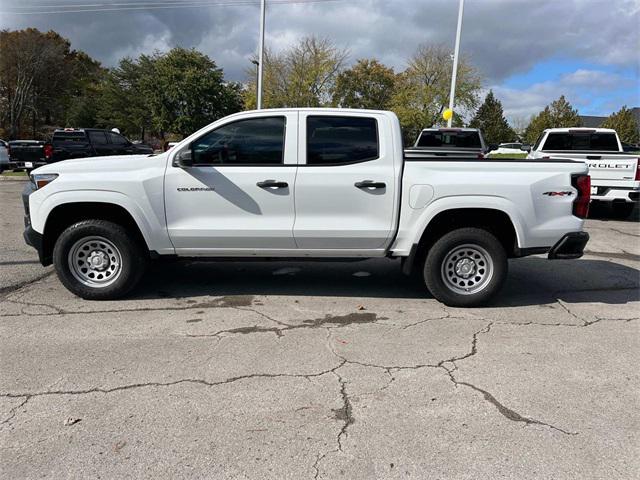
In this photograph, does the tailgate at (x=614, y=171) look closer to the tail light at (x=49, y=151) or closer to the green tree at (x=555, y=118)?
the tail light at (x=49, y=151)

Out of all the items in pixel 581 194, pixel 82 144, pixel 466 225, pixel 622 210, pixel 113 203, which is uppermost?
pixel 82 144

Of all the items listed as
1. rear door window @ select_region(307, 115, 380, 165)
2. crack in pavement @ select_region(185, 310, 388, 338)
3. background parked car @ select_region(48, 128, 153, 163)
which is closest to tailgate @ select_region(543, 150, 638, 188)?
rear door window @ select_region(307, 115, 380, 165)

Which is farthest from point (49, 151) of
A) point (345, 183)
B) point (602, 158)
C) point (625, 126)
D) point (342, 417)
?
point (625, 126)

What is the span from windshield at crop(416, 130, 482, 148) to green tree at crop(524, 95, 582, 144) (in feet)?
171

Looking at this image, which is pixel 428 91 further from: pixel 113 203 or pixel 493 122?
pixel 113 203

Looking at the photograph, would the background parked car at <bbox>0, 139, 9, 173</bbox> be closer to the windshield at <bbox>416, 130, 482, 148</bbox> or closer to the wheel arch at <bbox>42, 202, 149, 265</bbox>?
the windshield at <bbox>416, 130, 482, 148</bbox>

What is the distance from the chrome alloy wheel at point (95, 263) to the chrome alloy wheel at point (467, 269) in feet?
11.1

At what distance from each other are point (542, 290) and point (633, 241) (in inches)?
176

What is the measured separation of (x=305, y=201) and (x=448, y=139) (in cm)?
934

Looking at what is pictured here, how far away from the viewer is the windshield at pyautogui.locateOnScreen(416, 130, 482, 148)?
13102 mm

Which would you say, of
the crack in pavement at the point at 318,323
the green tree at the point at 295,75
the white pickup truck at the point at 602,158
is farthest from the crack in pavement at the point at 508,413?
the green tree at the point at 295,75

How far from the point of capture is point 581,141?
1206cm

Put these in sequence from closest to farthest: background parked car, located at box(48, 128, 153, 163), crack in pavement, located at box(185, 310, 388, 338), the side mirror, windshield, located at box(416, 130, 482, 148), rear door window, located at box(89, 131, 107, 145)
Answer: crack in pavement, located at box(185, 310, 388, 338)
the side mirror
windshield, located at box(416, 130, 482, 148)
background parked car, located at box(48, 128, 153, 163)
rear door window, located at box(89, 131, 107, 145)

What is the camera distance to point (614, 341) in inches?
173
